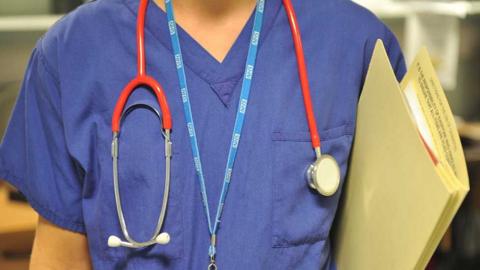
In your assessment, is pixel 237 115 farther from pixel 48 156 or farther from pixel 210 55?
pixel 48 156

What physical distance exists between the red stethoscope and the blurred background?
765 millimetres

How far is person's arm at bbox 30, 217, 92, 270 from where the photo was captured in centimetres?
83

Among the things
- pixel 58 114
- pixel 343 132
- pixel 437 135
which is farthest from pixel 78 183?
pixel 437 135

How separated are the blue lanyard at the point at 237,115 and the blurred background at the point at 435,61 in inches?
31.8

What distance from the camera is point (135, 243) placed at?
28.9 inches

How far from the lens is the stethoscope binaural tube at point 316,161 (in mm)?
763

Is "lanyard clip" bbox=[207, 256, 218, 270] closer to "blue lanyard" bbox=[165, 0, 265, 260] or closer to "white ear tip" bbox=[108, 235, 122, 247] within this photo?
"blue lanyard" bbox=[165, 0, 265, 260]

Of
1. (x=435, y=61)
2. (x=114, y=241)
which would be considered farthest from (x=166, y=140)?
(x=435, y=61)

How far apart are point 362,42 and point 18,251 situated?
1.06 m

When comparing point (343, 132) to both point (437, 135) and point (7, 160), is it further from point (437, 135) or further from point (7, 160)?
point (7, 160)

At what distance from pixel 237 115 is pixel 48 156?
283mm

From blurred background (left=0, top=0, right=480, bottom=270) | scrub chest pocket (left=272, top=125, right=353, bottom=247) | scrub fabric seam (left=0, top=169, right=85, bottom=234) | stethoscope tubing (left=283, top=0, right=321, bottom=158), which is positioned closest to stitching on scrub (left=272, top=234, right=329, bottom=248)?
scrub chest pocket (left=272, top=125, right=353, bottom=247)

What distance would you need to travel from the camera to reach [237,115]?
0.79 metres

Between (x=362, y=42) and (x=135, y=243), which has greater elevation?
(x=362, y=42)
